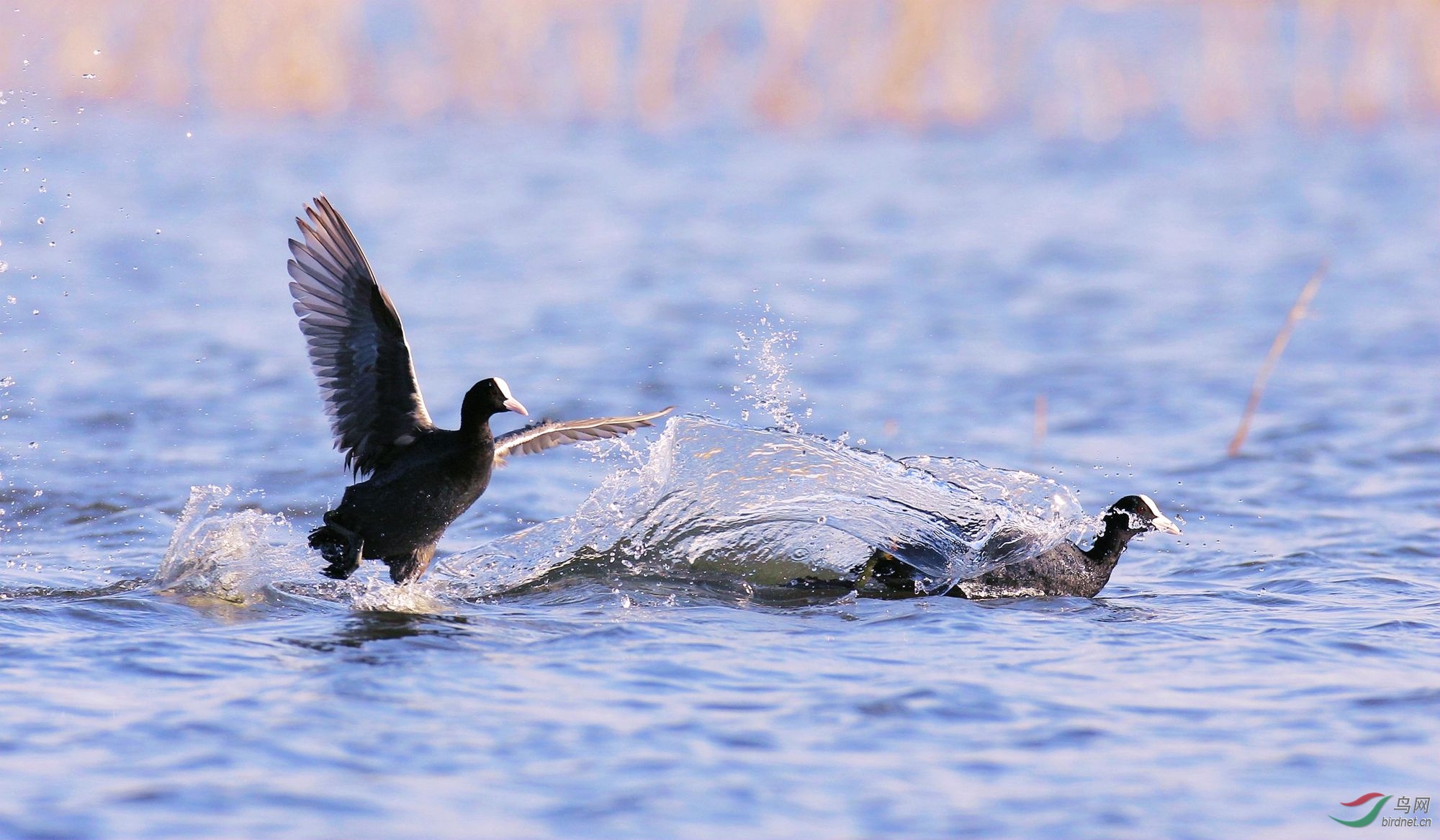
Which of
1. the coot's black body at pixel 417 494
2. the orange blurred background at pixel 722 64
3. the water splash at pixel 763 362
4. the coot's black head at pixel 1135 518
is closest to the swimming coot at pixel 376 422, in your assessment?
the coot's black body at pixel 417 494

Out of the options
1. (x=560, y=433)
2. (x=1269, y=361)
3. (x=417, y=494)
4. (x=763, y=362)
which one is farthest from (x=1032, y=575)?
(x=763, y=362)

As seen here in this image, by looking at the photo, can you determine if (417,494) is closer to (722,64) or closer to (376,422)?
(376,422)

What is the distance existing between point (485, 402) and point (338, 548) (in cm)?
69

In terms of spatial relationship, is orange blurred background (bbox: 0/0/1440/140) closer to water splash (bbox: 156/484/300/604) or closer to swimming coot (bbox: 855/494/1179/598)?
water splash (bbox: 156/484/300/604)

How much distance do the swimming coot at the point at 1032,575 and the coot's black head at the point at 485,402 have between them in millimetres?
1327

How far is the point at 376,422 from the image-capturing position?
5.01 m

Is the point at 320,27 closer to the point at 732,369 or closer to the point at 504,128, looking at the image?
the point at 504,128

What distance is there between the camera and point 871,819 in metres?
3.23

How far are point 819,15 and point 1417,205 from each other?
671cm

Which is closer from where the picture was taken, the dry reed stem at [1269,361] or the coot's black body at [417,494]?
the coot's black body at [417,494]

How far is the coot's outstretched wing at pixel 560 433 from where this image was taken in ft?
17.3

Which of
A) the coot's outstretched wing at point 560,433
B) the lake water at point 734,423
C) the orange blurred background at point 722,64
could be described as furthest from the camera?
the orange blurred background at point 722,64

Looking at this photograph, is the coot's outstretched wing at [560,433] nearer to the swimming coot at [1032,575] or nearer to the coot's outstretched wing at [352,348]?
the coot's outstretched wing at [352,348]

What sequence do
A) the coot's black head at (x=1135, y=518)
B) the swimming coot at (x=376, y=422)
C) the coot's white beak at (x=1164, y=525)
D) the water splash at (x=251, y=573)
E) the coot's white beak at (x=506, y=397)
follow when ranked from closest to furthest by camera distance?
the coot's white beak at (x=506, y=397), the swimming coot at (x=376, y=422), the water splash at (x=251, y=573), the coot's black head at (x=1135, y=518), the coot's white beak at (x=1164, y=525)
